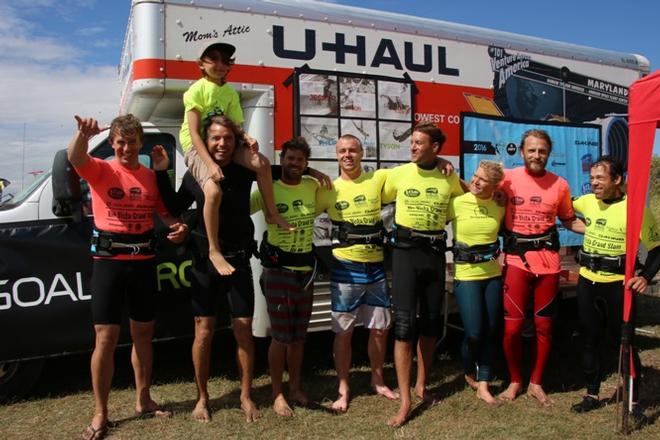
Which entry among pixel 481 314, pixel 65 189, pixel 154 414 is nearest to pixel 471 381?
pixel 481 314

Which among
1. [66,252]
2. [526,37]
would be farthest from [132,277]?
[526,37]

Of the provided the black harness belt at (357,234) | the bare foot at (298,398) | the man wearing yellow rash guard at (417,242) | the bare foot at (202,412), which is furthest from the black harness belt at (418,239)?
the bare foot at (202,412)

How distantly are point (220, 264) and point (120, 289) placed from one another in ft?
2.18

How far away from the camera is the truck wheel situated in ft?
13.7

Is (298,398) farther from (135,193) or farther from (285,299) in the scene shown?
(135,193)

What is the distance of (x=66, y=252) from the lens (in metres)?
4.04

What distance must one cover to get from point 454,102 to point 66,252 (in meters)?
3.29

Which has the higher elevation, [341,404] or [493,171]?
[493,171]

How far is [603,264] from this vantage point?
383 centimetres

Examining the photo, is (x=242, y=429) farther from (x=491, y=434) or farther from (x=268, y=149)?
(x=268, y=149)

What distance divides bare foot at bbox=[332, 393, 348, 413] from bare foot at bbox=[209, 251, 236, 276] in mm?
1252

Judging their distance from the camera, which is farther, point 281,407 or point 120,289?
point 281,407

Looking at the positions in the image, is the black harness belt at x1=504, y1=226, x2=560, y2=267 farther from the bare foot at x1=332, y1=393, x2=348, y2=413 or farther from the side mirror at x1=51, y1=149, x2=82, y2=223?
the side mirror at x1=51, y1=149, x2=82, y2=223

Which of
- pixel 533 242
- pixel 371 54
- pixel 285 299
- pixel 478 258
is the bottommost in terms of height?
pixel 285 299
